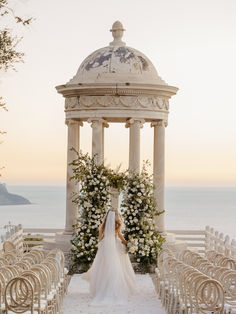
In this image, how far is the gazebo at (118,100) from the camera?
2791 centimetres

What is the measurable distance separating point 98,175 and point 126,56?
16.5ft

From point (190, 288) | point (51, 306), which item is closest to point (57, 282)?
point (51, 306)

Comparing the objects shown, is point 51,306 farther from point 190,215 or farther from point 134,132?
point 190,215

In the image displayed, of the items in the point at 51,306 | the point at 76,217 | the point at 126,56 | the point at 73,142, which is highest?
the point at 126,56

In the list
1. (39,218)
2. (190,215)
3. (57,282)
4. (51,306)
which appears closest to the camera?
(51,306)

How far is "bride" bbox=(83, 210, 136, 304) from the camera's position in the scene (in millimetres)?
21422

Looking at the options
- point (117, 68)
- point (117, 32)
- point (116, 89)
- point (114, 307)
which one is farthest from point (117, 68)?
point (114, 307)

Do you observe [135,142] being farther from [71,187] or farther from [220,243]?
[220,243]

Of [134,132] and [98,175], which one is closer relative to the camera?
[98,175]

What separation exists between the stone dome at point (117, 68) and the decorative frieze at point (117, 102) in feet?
1.79

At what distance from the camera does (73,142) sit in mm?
29422

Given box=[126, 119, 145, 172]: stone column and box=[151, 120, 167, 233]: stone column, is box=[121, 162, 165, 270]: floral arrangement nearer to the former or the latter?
box=[126, 119, 145, 172]: stone column

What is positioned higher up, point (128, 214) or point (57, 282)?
point (128, 214)

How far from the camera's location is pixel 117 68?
2869 cm
